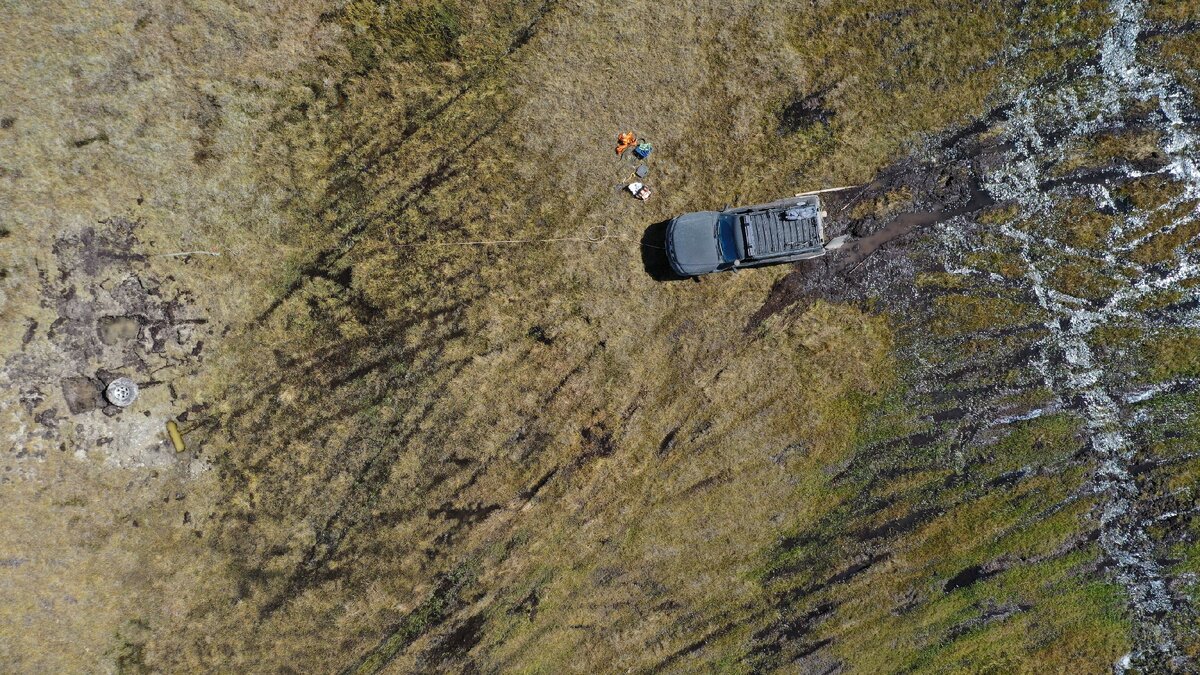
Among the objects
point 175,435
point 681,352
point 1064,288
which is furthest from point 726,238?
point 175,435

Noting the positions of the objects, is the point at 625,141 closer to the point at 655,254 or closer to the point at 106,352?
the point at 655,254

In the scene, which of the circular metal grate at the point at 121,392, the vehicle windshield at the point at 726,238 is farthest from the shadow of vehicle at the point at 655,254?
the circular metal grate at the point at 121,392

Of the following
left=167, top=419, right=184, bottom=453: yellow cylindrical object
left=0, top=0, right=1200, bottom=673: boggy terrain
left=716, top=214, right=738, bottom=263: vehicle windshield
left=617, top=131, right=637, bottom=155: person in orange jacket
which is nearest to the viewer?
left=716, top=214, right=738, bottom=263: vehicle windshield

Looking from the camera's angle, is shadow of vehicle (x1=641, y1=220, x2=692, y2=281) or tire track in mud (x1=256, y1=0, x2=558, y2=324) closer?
tire track in mud (x1=256, y1=0, x2=558, y2=324)

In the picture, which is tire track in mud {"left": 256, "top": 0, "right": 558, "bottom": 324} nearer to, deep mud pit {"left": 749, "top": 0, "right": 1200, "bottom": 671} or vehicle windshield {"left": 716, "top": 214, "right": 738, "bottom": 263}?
vehicle windshield {"left": 716, "top": 214, "right": 738, "bottom": 263}

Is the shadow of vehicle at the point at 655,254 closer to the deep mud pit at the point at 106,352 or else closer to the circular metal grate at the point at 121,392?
the deep mud pit at the point at 106,352

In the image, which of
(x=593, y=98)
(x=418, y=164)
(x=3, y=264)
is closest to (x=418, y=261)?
(x=418, y=164)

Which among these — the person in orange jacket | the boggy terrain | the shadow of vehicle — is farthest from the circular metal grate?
the person in orange jacket
